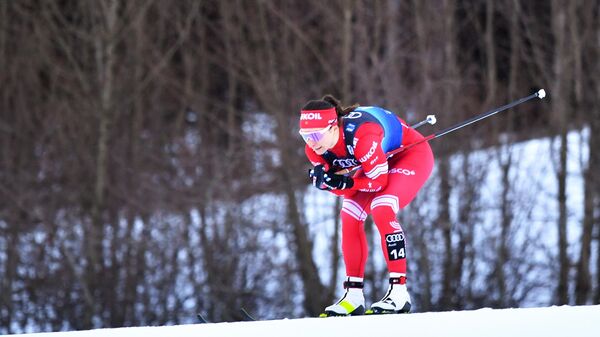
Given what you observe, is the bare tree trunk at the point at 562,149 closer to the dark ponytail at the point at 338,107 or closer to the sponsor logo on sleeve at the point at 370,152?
the dark ponytail at the point at 338,107

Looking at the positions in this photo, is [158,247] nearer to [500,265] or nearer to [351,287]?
Answer: [500,265]

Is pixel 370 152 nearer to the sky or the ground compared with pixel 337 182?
nearer to the sky

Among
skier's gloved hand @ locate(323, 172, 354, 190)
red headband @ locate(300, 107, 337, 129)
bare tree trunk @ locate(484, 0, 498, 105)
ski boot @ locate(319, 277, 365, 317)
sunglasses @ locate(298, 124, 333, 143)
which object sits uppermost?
bare tree trunk @ locate(484, 0, 498, 105)

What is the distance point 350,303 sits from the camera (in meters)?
5.85

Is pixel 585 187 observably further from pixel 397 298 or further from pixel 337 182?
pixel 337 182

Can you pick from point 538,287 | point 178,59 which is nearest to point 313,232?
point 538,287

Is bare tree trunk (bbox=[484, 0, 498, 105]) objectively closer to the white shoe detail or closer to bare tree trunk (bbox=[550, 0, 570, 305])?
bare tree trunk (bbox=[550, 0, 570, 305])

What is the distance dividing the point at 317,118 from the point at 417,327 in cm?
165

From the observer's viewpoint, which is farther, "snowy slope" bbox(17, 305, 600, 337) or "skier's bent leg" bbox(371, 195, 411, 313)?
"skier's bent leg" bbox(371, 195, 411, 313)

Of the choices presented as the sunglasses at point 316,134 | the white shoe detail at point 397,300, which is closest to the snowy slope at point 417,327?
the white shoe detail at point 397,300

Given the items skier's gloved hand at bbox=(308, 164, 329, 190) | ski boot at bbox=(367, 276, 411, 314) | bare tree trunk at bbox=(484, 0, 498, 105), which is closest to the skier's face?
skier's gloved hand at bbox=(308, 164, 329, 190)

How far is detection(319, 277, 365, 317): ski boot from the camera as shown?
5.75m

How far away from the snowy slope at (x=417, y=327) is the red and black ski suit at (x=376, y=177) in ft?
4.43

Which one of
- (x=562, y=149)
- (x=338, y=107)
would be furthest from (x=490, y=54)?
(x=338, y=107)
